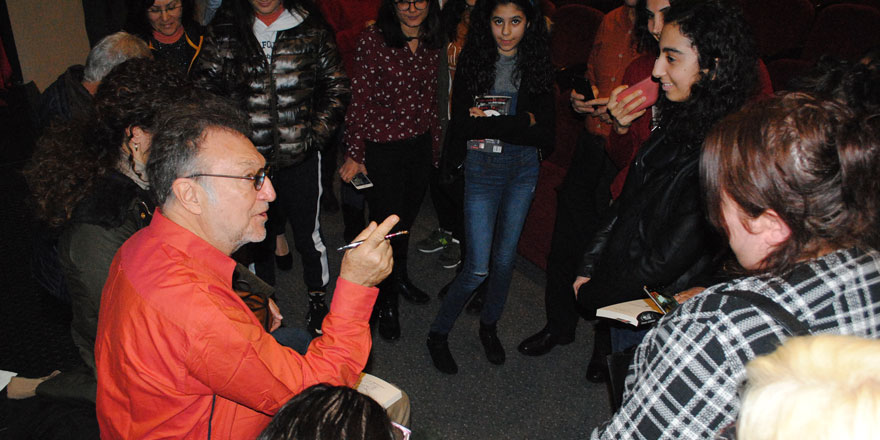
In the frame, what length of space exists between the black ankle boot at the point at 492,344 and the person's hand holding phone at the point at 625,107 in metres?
1.19

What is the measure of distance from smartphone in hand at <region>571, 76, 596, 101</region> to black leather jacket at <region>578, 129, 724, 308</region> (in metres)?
0.66

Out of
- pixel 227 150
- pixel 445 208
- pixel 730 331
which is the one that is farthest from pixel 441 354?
pixel 730 331

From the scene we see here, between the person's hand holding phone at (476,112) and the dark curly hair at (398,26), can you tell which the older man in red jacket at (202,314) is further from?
the dark curly hair at (398,26)

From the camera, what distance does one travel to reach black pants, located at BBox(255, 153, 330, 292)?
2658mm

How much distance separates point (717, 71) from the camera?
5.53 ft

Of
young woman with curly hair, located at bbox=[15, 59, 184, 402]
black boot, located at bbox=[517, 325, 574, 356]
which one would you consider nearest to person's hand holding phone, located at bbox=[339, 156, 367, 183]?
young woman with curly hair, located at bbox=[15, 59, 184, 402]

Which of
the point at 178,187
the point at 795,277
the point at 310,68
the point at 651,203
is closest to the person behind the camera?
Result: the point at 795,277

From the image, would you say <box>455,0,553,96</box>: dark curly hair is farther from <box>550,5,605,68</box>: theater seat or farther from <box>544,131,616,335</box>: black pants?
<box>550,5,605,68</box>: theater seat

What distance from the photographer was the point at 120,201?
5.24ft

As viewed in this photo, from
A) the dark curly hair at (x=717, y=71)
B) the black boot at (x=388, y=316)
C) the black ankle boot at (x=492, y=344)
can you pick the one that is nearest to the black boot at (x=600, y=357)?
the black ankle boot at (x=492, y=344)

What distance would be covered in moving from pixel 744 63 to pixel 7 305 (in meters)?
3.71

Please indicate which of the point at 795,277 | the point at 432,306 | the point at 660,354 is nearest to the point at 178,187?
the point at 660,354

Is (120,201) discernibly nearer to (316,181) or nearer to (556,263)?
(316,181)

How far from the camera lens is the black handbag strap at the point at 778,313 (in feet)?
2.88
